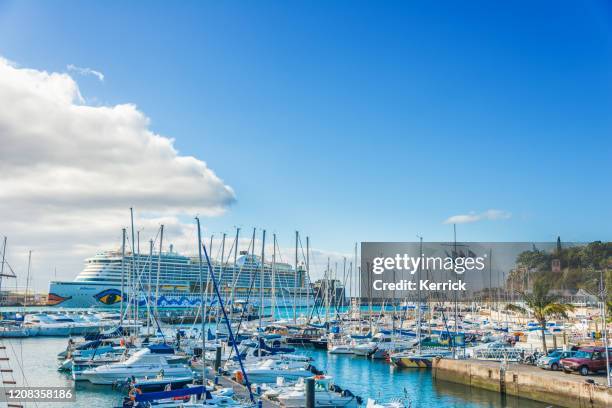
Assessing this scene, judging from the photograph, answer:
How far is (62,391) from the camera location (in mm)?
30562

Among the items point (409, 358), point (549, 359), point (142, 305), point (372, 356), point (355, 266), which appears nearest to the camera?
point (549, 359)

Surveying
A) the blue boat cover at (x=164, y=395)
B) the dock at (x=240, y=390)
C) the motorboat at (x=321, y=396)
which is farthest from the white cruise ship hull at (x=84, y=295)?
the blue boat cover at (x=164, y=395)

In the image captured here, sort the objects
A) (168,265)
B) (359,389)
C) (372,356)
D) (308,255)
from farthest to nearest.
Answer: (168,265)
(308,255)
(372,356)
(359,389)

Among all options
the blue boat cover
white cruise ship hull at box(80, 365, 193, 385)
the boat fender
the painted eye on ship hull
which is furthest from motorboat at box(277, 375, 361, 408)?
the painted eye on ship hull

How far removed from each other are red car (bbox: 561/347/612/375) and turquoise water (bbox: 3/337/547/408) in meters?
3.03

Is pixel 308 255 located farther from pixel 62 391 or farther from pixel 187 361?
pixel 62 391

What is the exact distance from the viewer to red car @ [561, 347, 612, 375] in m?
27.8

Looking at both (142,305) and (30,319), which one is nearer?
(30,319)

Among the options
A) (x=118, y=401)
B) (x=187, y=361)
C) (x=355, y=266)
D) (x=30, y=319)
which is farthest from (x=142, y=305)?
(x=118, y=401)

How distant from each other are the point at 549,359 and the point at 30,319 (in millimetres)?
67274

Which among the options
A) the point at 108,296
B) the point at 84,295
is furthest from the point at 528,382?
the point at 84,295

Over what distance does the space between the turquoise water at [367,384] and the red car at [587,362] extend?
303 cm

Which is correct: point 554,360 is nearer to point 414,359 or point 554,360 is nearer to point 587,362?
point 587,362

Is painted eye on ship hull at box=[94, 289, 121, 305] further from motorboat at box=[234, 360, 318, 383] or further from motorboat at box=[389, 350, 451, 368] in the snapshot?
motorboat at box=[234, 360, 318, 383]
